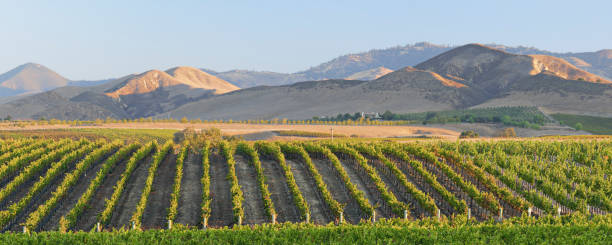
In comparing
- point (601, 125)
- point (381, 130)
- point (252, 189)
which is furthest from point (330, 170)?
point (601, 125)

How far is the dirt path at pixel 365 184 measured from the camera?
107 ft

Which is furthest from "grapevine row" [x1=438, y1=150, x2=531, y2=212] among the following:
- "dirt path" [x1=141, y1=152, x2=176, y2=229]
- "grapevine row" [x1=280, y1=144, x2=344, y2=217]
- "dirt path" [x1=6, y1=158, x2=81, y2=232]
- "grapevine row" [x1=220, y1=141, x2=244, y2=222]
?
"dirt path" [x1=6, y1=158, x2=81, y2=232]

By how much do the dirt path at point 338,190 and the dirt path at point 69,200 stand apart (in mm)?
19522

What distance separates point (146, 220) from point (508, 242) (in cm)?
2259

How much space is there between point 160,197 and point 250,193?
22.8 feet

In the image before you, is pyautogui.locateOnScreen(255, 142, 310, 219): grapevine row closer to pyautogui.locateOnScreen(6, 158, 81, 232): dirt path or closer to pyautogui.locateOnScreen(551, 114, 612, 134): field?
pyautogui.locateOnScreen(6, 158, 81, 232): dirt path

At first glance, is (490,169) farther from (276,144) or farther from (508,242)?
(276,144)

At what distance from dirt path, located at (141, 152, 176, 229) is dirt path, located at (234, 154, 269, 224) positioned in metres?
5.71

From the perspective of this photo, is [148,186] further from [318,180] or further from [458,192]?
[458,192]

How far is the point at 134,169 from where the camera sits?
140 ft

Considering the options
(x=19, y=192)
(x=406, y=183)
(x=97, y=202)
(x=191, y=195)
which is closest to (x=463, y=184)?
(x=406, y=183)

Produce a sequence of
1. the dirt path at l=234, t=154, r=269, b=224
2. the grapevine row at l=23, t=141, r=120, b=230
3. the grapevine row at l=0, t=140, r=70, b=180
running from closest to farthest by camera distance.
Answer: the grapevine row at l=23, t=141, r=120, b=230
the dirt path at l=234, t=154, r=269, b=224
the grapevine row at l=0, t=140, r=70, b=180

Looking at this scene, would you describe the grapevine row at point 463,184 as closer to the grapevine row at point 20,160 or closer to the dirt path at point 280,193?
the dirt path at point 280,193

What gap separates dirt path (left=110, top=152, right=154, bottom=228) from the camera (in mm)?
31122
